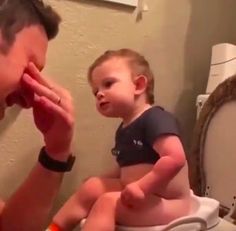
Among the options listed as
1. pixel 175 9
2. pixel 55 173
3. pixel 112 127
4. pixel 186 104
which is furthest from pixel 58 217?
pixel 175 9

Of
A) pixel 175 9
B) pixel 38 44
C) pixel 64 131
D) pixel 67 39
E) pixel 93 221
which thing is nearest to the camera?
pixel 38 44

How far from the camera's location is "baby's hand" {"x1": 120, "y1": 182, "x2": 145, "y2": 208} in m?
0.96

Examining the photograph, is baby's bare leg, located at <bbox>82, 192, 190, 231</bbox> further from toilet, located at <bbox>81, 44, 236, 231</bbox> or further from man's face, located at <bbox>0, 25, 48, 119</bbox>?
man's face, located at <bbox>0, 25, 48, 119</bbox>

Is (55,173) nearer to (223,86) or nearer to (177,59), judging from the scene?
(223,86)

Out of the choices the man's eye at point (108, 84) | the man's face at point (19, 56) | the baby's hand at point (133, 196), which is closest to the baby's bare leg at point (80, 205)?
the baby's hand at point (133, 196)

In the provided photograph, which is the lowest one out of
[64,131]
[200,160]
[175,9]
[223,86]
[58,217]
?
[58,217]

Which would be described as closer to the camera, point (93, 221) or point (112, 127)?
point (93, 221)

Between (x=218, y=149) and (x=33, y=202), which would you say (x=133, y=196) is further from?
(x=218, y=149)

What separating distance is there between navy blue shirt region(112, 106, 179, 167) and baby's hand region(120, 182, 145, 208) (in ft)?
0.27

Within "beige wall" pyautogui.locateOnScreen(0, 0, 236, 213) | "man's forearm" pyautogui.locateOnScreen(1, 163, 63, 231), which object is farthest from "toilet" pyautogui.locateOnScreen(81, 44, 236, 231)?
"man's forearm" pyautogui.locateOnScreen(1, 163, 63, 231)

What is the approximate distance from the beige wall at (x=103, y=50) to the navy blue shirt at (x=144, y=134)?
287mm

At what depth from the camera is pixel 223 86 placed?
1.30 m

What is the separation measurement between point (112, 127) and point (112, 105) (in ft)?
1.08

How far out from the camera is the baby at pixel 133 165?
98cm
